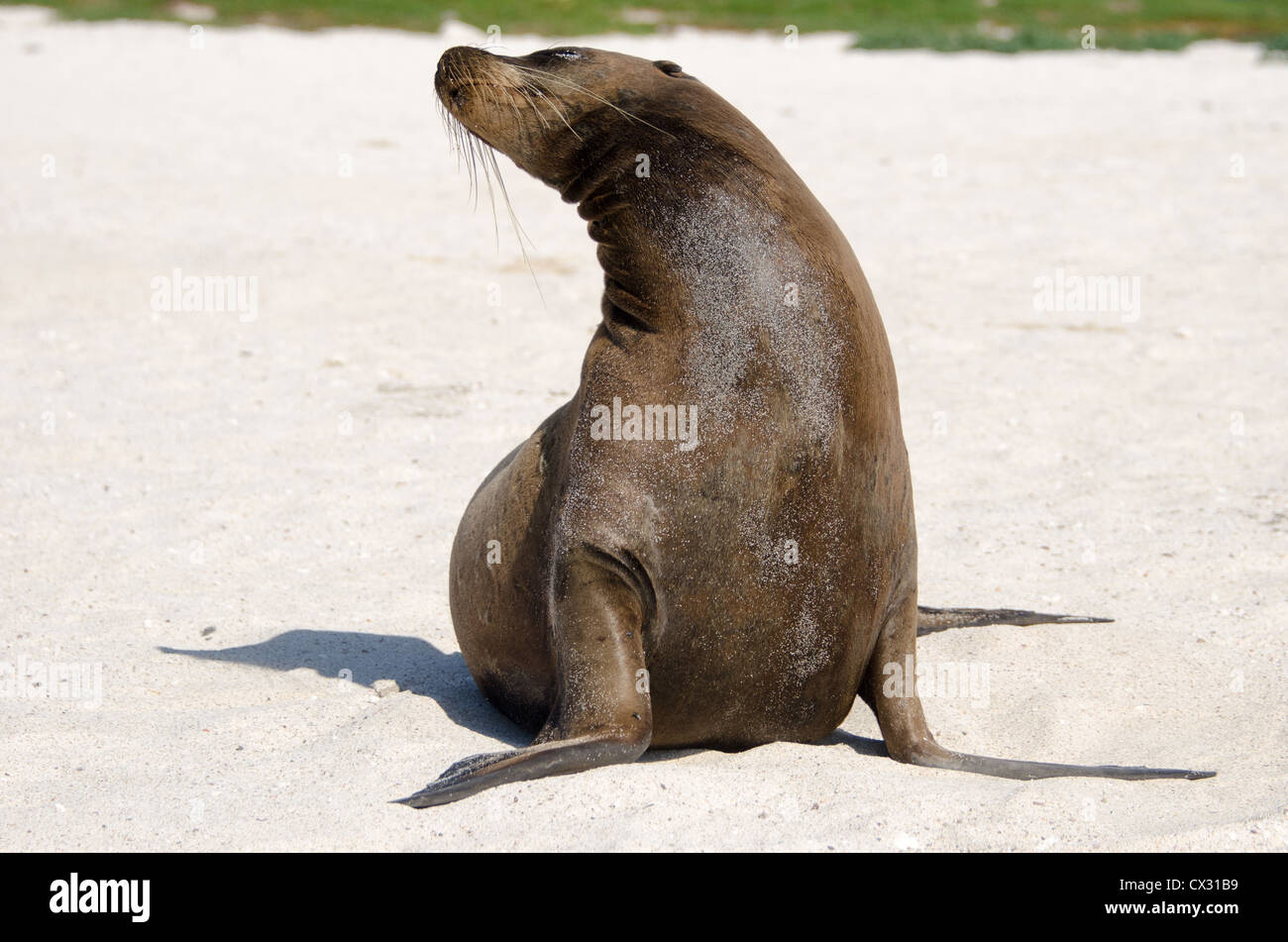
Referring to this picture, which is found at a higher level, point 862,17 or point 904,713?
point 862,17

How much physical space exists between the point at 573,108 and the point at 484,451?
3282mm

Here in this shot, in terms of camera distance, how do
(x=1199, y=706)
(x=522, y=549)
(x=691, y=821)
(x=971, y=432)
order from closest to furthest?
(x=691, y=821) < (x=522, y=549) < (x=1199, y=706) < (x=971, y=432)

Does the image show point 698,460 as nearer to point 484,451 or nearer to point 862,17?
point 484,451

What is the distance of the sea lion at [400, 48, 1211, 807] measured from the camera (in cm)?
338

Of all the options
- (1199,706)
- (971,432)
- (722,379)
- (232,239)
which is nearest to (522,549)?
(722,379)

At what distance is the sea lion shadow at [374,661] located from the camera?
4301 millimetres

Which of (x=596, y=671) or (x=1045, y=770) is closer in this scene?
(x=596, y=671)

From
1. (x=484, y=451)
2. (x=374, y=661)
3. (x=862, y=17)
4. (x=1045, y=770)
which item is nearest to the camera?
(x=1045, y=770)

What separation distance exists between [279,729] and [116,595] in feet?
5.24

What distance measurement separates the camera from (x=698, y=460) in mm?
3379

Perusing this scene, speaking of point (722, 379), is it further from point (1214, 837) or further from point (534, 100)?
point (1214, 837)

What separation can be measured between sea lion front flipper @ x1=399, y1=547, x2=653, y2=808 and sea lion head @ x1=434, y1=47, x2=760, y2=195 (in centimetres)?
97

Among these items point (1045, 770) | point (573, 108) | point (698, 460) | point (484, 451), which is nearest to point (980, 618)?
point (1045, 770)
